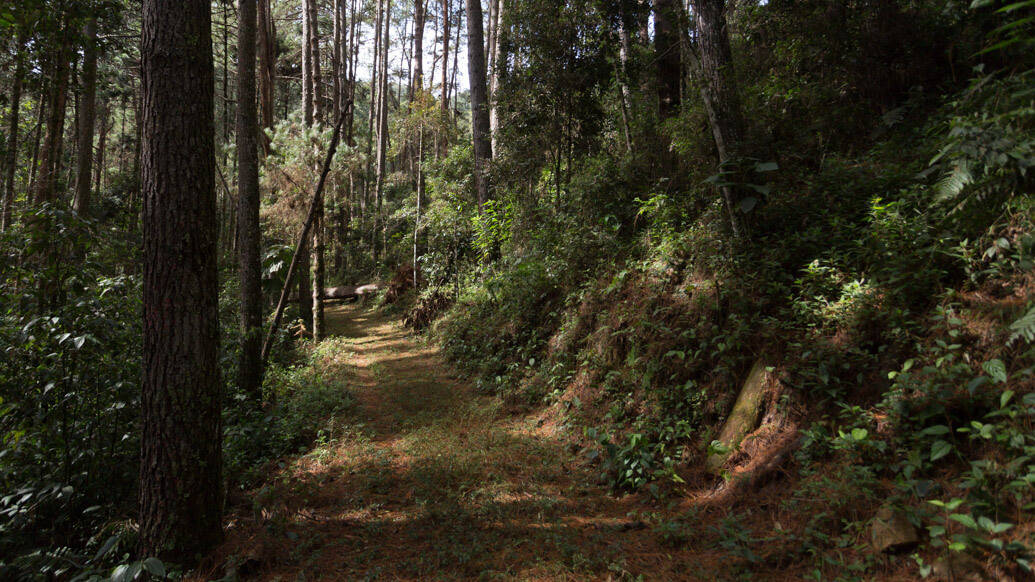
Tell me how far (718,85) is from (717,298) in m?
2.72

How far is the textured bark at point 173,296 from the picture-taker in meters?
3.29

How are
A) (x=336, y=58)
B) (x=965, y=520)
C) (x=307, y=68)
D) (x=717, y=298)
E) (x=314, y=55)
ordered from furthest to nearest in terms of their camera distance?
(x=314, y=55) < (x=307, y=68) < (x=336, y=58) < (x=717, y=298) < (x=965, y=520)

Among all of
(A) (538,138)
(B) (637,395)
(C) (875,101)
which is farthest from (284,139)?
(C) (875,101)

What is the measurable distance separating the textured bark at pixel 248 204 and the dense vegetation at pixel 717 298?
0.13m

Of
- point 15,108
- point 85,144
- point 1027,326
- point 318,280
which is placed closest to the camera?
point 1027,326

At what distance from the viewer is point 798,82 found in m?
7.16

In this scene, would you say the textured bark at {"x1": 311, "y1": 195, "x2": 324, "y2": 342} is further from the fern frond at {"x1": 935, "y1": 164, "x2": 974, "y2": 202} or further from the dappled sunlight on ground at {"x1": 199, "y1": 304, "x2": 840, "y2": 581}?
the fern frond at {"x1": 935, "y1": 164, "x2": 974, "y2": 202}

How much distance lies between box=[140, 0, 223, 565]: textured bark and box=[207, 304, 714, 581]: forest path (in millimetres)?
519

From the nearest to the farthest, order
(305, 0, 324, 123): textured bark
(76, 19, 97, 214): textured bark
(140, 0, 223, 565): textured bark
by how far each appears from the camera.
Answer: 1. (140, 0, 223, 565): textured bark
2. (76, 19, 97, 214): textured bark
3. (305, 0, 324, 123): textured bark

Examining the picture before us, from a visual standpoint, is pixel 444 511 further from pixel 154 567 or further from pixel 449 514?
pixel 154 567

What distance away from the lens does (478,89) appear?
1148 centimetres

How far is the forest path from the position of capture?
3141mm

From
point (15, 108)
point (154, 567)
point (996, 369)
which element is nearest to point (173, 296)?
point (154, 567)

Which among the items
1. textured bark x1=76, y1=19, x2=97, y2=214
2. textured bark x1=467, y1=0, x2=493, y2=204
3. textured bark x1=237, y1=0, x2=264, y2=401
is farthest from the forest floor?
textured bark x1=76, y1=19, x2=97, y2=214
